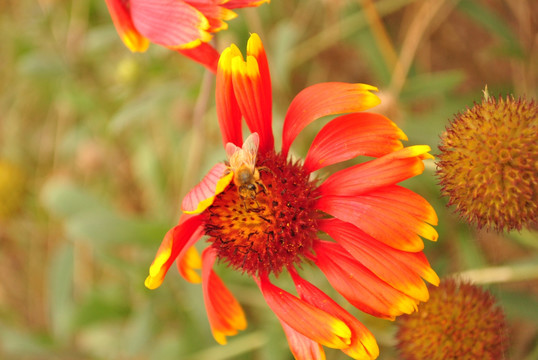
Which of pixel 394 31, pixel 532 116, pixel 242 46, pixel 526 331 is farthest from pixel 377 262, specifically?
pixel 394 31

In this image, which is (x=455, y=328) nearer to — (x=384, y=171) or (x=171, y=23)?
(x=384, y=171)

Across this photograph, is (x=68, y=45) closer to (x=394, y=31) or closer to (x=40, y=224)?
(x=40, y=224)

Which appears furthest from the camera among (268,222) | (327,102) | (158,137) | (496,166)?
(158,137)

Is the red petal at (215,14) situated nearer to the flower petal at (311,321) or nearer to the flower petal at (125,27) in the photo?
the flower petal at (125,27)

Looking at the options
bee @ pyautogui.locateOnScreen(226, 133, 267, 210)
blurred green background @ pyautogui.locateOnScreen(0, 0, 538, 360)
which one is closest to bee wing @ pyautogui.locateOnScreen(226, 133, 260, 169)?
bee @ pyautogui.locateOnScreen(226, 133, 267, 210)

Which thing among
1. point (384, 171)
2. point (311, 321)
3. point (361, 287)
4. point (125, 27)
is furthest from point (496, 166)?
point (125, 27)

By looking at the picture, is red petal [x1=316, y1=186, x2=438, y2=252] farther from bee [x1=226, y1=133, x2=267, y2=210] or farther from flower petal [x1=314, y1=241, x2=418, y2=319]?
bee [x1=226, y1=133, x2=267, y2=210]
